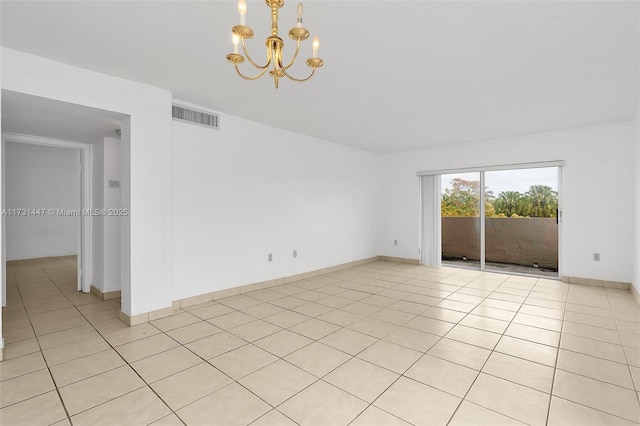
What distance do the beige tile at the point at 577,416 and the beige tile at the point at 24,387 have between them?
10.8ft

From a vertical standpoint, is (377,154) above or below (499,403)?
above

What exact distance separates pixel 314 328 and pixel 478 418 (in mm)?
1704

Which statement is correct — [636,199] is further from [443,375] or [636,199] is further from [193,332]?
[193,332]

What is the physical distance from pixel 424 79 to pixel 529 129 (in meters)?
3.12

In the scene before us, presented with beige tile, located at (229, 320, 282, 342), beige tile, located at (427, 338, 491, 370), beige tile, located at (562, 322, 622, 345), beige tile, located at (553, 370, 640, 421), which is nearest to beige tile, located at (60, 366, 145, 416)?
beige tile, located at (229, 320, 282, 342)

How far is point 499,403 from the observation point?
1.92 meters

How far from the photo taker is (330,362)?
245cm

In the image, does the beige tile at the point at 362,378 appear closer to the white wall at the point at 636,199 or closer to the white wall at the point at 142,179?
the white wall at the point at 142,179

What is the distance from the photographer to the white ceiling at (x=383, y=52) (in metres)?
2.09

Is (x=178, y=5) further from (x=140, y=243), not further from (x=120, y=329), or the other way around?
(x=120, y=329)

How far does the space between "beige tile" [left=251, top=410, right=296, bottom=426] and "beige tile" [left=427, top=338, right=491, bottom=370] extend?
140 centimetres

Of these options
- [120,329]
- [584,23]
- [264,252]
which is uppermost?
[584,23]

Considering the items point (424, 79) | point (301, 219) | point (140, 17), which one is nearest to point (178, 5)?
point (140, 17)

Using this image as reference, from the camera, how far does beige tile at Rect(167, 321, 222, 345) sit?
2920mm
